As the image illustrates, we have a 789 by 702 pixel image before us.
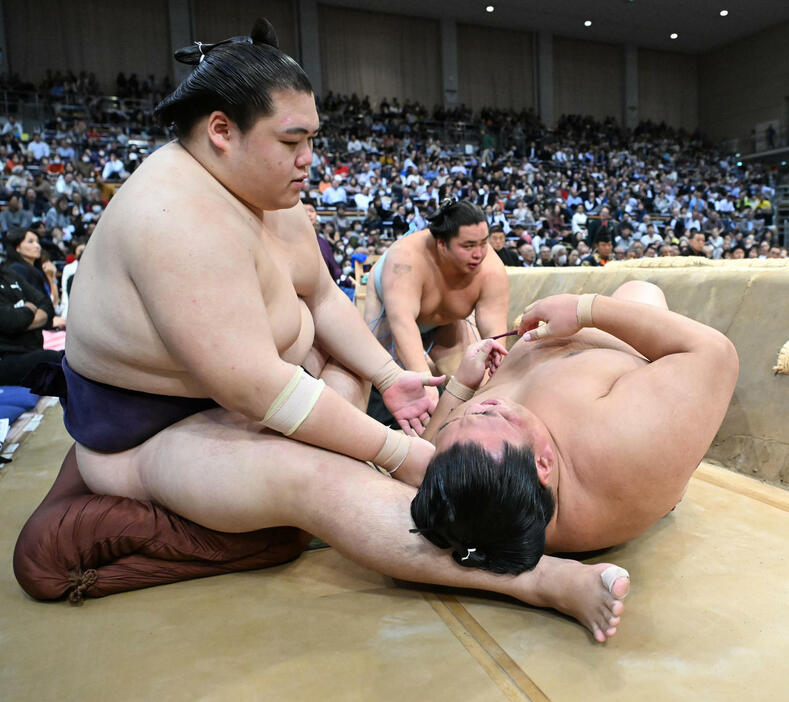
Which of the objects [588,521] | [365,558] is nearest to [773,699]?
[588,521]

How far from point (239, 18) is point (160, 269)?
48.2 ft

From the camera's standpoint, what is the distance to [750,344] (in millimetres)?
1715

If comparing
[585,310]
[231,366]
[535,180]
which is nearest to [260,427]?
[231,366]

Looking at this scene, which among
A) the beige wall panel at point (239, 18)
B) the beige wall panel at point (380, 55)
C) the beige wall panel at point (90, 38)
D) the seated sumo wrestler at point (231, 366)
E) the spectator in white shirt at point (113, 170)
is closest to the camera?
the seated sumo wrestler at point (231, 366)

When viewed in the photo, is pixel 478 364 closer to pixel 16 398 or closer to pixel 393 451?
pixel 393 451

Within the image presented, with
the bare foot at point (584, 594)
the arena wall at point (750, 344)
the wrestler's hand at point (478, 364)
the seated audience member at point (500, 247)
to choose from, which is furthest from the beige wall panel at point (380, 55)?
the bare foot at point (584, 594)

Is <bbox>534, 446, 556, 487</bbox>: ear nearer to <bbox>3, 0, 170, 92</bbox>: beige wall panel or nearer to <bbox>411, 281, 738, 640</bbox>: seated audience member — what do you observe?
<bbox>411, 281, 738, 640</bbox>: seated audience member

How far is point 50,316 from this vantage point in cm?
315

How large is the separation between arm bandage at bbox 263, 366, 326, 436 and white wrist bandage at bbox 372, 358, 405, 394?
472 mm

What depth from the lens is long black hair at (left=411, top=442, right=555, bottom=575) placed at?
91 centimetres

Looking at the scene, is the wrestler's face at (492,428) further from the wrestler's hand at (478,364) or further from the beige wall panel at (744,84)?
the beige wall panel at (744,84)

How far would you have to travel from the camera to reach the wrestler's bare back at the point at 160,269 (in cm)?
96

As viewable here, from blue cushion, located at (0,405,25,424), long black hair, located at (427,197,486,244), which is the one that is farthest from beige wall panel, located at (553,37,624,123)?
blue cushion, located at (0,405,25,424)

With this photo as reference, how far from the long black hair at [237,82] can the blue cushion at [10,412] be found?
6.03ft
